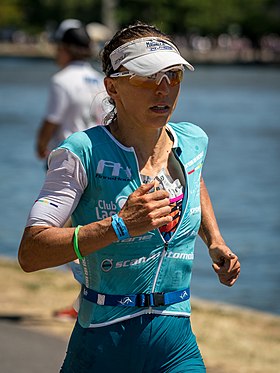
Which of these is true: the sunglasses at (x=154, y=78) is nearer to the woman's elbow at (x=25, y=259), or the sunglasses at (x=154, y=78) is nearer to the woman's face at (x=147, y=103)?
the woman's face at (x=147, y=103)

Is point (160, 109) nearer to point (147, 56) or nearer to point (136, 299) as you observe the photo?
point (147, 56)

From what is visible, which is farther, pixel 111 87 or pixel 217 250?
pixel 217 250

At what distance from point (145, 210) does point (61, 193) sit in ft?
1.09

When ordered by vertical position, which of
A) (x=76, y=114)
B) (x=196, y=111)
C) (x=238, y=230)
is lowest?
(x=196, y=111)

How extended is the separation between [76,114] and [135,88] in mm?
3618

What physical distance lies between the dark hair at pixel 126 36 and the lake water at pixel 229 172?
20.0ft

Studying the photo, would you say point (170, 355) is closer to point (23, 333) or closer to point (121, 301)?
point (121, 301)

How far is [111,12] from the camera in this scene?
9762cm

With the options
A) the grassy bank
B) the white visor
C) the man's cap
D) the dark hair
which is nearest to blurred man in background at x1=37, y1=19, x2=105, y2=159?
the man's cap

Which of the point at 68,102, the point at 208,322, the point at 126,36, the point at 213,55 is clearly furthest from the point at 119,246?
the point at 213,55

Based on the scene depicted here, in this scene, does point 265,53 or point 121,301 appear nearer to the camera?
point 121,301

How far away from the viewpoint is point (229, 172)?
2194cm

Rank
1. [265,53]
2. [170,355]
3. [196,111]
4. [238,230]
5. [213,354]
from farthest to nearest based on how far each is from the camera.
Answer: [265,53], [196,111], [238,230], [213,354], [170,355]

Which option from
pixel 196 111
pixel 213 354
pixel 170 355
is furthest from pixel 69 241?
pixel 196 111
